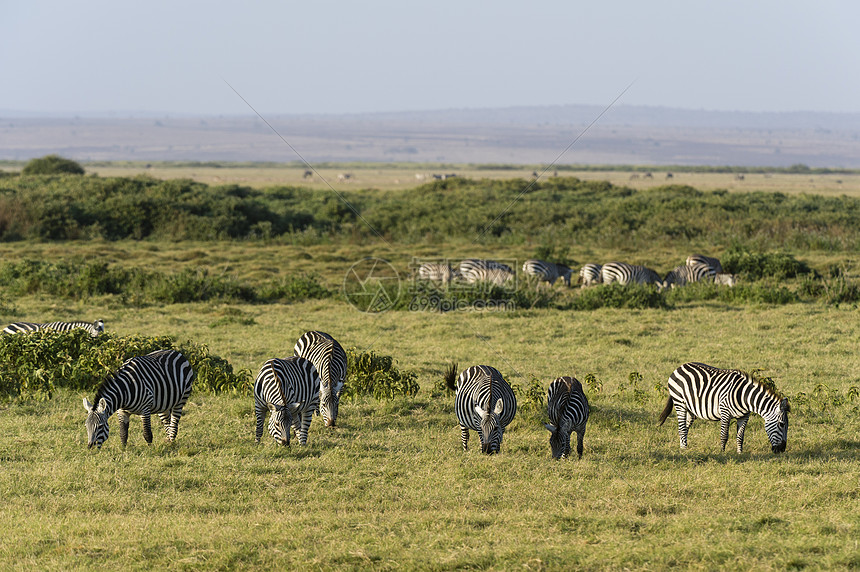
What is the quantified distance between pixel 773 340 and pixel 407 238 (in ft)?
70.0

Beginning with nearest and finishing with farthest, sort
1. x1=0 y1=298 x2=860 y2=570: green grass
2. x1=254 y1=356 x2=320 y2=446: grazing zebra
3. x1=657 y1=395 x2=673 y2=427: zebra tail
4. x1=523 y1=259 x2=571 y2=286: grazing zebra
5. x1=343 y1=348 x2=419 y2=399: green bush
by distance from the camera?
x1=0 y1=298 x2=860 y2=570: green grass, x1=254 y1=356 x2=320 y2=446: grazing zebra, x1=657 y1=395 x2=673 y2=427: zebra tail, x1=343 y1=348 x2=419 y2=399: green bush, x1=523 y1=259 x2=571 y2=286: grazing zebra

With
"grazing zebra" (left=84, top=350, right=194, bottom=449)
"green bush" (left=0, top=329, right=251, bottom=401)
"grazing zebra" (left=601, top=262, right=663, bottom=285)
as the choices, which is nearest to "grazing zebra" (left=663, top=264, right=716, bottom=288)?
"grazing zebra" (left=601, top=262, right=663, bottom=285)

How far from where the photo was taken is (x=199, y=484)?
319 inches

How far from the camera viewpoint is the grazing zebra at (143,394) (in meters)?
8.61

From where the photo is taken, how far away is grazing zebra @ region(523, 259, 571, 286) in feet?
77.9

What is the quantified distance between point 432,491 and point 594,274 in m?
16.9

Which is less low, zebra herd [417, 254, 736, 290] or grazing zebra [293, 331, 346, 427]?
zebra herd [417, 254, 736, 290]

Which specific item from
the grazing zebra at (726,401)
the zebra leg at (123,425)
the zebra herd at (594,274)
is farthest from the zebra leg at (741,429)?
the zebra herd at (594,274)

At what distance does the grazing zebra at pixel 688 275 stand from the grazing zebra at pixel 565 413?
49.9 feet

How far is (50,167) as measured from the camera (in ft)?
192

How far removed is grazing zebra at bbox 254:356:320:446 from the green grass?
26cm

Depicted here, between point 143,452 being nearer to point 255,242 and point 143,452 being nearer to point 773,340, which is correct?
point 773,340

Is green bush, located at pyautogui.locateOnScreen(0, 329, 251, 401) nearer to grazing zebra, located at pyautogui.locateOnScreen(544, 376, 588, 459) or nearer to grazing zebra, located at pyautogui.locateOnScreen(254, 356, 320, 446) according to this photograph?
grazing zebra, located at pyautogui.locateOnScreen(254, 356, 320, 446)

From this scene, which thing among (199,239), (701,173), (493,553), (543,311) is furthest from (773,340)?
(701,173)
